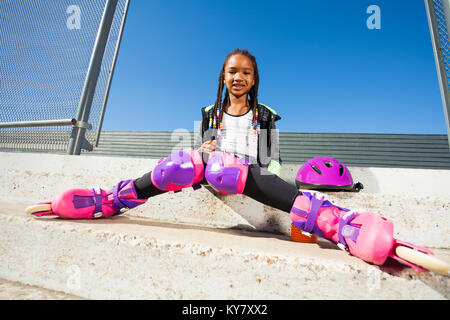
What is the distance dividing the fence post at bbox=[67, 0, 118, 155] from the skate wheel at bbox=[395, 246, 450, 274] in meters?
2.84

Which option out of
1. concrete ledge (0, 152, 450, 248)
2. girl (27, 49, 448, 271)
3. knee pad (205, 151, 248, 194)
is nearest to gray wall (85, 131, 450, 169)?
concrete ledge (0, 152, 450, 248)

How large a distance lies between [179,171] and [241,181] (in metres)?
0.32

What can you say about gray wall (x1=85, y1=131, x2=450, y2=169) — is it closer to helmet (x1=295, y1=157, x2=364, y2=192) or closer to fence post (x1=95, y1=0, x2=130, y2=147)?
fence post (x1=95, y1=0, x2=130, y2=147)

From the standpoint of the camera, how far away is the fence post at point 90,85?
2461mm

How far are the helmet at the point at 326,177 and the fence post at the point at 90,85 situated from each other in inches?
91.8

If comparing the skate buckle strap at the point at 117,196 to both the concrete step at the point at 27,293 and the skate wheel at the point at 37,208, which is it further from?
the concrete step at the point at 27,293

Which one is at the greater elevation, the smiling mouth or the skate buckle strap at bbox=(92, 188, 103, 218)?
the smiling mouth

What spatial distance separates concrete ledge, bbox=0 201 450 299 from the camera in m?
0.69

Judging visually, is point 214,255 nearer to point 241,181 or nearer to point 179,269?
point 179,269

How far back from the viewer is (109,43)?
268 cm

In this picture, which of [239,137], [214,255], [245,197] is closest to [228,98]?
[239,137]

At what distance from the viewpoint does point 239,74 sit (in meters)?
1.62

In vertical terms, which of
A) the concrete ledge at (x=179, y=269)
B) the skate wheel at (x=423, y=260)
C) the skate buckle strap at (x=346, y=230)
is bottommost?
the concrete ledge at (x=179, y=269)

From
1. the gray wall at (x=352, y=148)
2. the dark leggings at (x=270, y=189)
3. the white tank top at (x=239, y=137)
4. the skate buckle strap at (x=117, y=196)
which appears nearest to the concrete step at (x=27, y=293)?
the skate buckle strap at (x=117, y=196)
